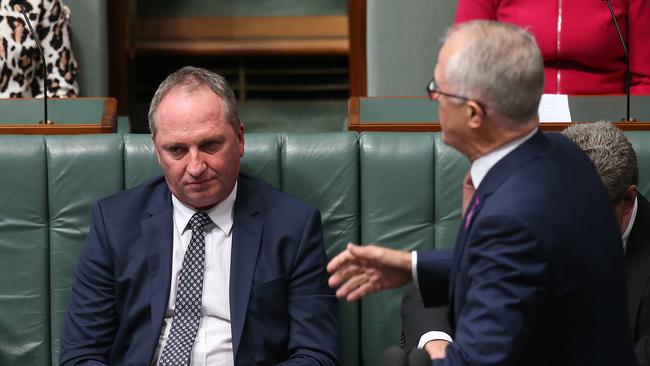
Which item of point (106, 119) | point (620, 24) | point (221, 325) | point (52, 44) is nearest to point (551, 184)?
point (221, 325)

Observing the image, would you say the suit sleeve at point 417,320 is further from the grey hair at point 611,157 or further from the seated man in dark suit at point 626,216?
the grey hair at point 611,157

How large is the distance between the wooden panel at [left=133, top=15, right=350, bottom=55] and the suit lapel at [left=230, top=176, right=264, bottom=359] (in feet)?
10.7

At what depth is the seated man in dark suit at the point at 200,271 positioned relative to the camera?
2178 millimetres

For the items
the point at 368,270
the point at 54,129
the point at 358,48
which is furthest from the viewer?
the point at 358,48

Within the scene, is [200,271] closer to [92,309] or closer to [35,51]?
[92,309]

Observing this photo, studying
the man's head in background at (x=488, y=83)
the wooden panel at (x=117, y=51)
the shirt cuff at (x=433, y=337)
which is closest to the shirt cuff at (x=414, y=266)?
the man's head in background at (x=488, y=83)

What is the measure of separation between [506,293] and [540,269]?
0.19ft

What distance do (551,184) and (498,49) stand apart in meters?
0.21

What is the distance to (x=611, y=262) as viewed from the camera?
1.57m

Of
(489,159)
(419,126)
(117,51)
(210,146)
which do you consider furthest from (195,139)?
(117,51)

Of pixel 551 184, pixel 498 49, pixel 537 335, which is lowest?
pixel 537 335

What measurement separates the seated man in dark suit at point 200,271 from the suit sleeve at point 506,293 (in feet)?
2.46

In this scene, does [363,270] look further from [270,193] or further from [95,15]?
[95,15]

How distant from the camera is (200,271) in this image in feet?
7.22
